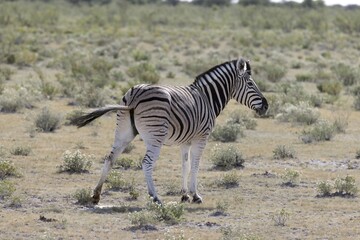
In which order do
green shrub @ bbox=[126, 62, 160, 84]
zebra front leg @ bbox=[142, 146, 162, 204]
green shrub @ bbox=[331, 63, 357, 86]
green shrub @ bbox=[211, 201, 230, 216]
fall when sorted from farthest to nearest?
green shrub @ bbox=[331, 63, 357, 86]
green shrub @ bbox=[126, 62, 160, 84]
green shrub @ bbox=[211, 201, 230, 216]
zebra front leg @ bbox=[142, 146, 162, 204]

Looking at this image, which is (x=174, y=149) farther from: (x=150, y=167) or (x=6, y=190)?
(x=150, y=167)

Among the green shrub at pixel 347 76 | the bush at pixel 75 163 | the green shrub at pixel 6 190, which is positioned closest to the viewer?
the green shrub at pixel 6 190

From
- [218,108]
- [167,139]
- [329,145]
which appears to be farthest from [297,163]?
[167,139]

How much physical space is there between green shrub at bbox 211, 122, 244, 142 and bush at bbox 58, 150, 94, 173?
15.5 ft

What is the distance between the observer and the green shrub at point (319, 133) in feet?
61.0

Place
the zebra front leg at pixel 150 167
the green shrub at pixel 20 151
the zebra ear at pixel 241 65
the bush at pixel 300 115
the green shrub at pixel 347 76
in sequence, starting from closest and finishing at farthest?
the zebra front leg at pixel 150 167
the zebra ear at pixel 241 65
the green shrub at pixel 20 151
the bush at pixel 300 115
the green shrub at pixel 347 76

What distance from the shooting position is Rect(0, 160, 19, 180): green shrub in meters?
13.5

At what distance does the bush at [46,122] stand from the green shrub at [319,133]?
5.67 metres

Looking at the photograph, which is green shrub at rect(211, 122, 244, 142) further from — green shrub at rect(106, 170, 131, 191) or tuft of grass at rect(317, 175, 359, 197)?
green shrub at rect(106, 170, 131, 191)

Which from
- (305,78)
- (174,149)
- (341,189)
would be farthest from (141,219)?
(305,78)

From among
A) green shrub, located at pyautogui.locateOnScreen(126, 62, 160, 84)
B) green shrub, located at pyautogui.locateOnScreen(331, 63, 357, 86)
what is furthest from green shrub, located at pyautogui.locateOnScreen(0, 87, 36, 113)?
green shrub, located at pyautogui.locateOnScreen(331, 63, 357, 86)

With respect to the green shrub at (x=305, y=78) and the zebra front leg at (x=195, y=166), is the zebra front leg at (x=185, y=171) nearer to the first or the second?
the zebra front leg at (x=195, y=166)

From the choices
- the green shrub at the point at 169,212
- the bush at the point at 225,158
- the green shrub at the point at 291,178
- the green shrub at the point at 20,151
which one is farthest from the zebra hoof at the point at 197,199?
the green shrub at the point at 20,151

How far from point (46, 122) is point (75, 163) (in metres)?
5.05
